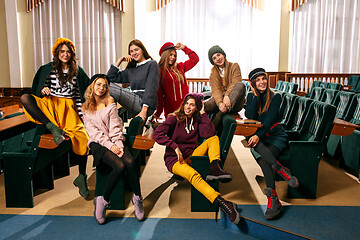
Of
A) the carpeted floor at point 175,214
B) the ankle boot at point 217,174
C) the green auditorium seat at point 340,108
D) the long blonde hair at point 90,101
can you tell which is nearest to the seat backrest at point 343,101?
the green auditorium seat at point 340,108

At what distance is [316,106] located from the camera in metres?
3.19

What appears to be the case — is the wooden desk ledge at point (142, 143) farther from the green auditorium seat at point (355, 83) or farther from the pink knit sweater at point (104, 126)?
the green auditorium seat at point (355, 83)

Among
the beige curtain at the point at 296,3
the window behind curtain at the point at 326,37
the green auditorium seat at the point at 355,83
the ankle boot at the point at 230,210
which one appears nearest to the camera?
the ankle boot at the point at 230,210

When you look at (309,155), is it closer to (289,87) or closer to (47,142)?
(47,142)

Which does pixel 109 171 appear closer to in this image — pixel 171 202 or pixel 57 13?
pixel 171 202

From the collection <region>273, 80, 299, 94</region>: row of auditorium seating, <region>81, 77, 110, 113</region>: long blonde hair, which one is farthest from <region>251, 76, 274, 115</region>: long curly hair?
<region>273, 80, 299, 94</region>: row of auditorium seating

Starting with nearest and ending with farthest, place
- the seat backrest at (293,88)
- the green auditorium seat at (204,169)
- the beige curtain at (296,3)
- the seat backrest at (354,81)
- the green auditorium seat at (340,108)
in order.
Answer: the green auditorium seat at (204,169), the green auditorium seat at (340,108), the seat backrest at (293,88), the seat backrest at (354,81), the beige curtain at (296,3)

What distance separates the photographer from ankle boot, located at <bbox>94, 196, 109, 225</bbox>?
2492 millimetres

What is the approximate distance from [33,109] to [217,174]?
5.18ft

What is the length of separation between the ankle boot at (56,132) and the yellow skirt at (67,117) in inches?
4.9

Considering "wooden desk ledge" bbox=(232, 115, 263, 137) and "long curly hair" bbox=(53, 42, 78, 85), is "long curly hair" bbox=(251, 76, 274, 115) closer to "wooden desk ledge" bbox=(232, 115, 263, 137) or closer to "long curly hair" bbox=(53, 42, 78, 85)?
"wooden desk ledge" bbox=(232, 115, 263, 137)

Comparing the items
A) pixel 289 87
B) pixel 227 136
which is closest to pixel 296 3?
pixel 289 87

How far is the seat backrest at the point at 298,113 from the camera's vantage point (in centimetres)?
350

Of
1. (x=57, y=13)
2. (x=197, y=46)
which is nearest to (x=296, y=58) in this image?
(x=197, y=46)
